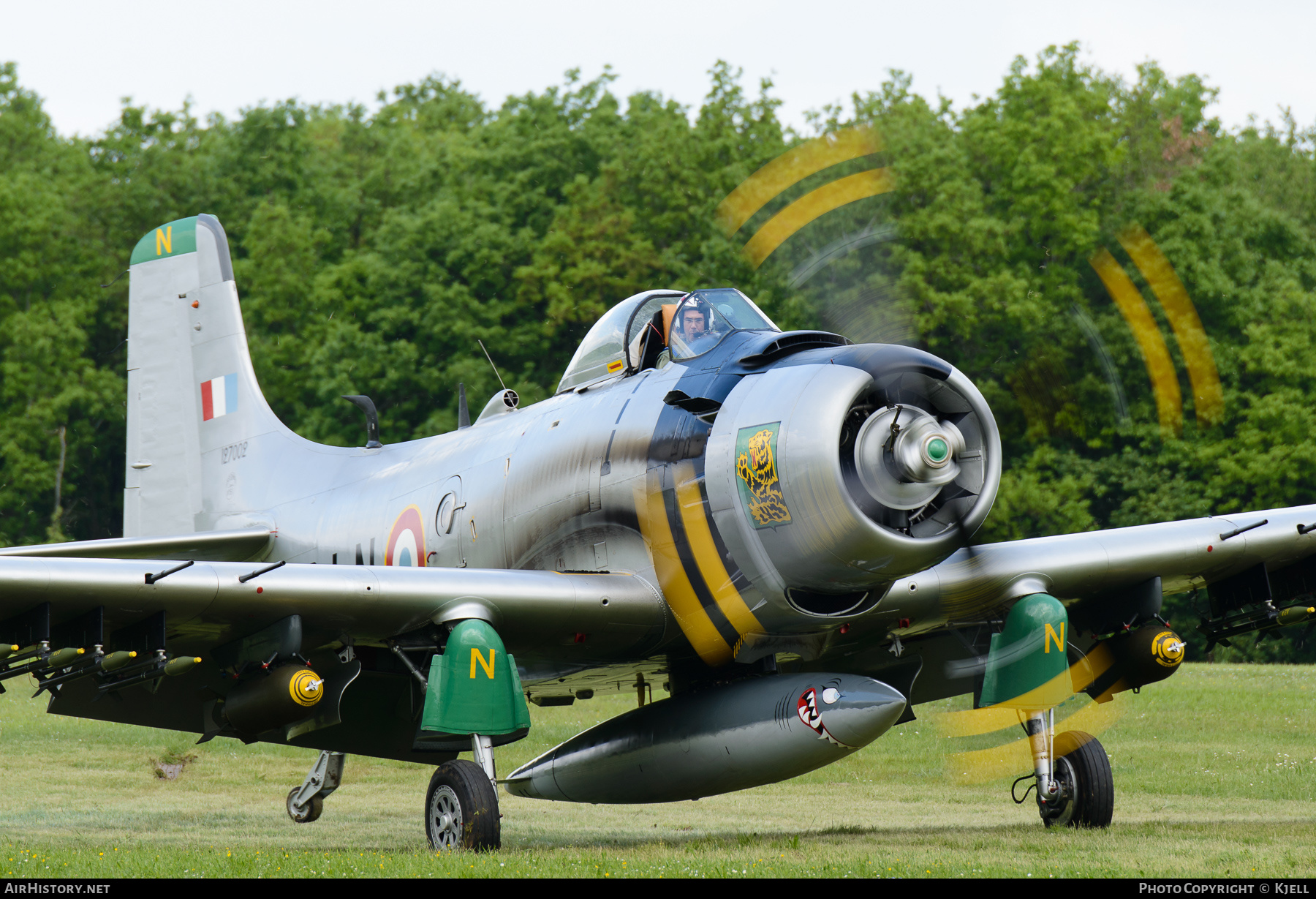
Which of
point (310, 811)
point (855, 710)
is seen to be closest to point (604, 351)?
point (855, 710)

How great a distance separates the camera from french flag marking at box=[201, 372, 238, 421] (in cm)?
1677

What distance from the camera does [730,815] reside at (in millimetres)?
13961

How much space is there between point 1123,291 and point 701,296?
11.7ft

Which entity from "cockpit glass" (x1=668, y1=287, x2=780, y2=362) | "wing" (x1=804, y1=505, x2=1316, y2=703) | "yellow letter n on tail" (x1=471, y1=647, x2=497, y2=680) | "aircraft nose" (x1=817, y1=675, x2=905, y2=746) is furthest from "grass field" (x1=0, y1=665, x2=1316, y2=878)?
"cockpit glass" (x1=668, y1=287, x2=780, y2=362)

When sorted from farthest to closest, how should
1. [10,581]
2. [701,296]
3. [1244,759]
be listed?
[1244,759] < [701,296] < [10,581]

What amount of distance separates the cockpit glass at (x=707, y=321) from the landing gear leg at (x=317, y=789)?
5.84 metres

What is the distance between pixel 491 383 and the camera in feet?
150

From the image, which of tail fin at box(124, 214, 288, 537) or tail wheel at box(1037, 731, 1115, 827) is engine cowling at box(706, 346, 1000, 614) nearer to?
tail wheel at box(1037, 731, 1115, 827)

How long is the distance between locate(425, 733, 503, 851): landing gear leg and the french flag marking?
788cm

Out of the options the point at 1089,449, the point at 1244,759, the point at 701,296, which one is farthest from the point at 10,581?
the point at 1089,449

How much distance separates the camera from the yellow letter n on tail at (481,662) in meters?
9.84

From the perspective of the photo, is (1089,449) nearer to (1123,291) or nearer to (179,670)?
(1123,291)

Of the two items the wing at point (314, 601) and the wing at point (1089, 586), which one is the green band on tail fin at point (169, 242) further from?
the wing at point (1089, 586)
